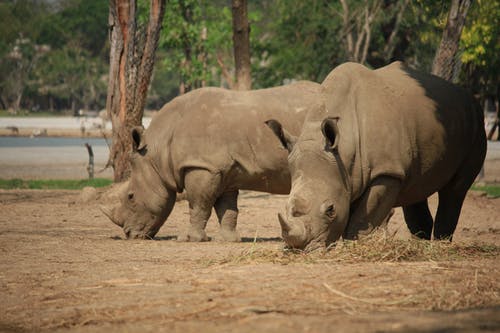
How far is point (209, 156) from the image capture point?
11.7 metres

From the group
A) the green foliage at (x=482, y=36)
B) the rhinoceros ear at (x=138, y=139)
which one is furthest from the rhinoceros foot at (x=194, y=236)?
the green foliage at (x=482, y=36)

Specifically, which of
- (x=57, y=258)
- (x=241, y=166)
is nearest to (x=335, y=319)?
(x=57, y=258)

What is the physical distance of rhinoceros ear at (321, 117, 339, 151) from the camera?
8.93 metres

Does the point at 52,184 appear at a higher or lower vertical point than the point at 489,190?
lower

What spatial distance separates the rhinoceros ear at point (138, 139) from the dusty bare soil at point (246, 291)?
2.03m

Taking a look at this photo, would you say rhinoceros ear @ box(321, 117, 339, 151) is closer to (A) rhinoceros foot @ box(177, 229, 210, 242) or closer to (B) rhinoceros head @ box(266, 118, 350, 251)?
(B) rhinoceros head @ box(266, 118, 350, 251)

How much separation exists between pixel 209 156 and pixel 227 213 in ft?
2.85

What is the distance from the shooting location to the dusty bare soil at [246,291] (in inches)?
234

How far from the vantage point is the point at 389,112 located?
31.5 feet

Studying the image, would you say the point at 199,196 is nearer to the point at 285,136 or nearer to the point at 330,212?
the point at 285,136

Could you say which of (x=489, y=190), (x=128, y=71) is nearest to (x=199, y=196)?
(x=128, y=71)

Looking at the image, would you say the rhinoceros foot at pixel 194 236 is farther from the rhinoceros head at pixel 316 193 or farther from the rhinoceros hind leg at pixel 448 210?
the rhinoceros head at pixel 316 193

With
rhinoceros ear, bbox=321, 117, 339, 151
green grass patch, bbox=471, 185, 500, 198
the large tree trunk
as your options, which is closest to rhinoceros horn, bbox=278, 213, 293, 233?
rhinoceros ear, bbox=321, 117, 339, 151

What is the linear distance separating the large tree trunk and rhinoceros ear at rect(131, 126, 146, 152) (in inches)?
185
